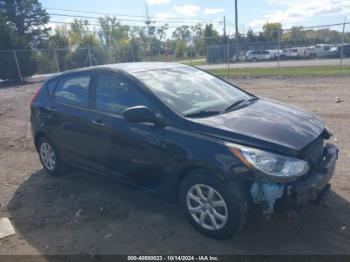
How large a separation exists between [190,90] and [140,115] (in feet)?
2.88

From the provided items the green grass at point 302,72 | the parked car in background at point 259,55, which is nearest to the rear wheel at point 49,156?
the green grass at point 302,72

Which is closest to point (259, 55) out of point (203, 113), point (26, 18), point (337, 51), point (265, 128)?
point (337, 51)

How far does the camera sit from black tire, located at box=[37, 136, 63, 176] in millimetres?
5234

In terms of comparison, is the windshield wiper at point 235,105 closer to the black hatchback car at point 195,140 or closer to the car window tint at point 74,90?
the black hatchback car at point 195,140

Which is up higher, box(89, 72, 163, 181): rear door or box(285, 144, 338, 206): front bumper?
box(89, 72, 163, 181): rear door

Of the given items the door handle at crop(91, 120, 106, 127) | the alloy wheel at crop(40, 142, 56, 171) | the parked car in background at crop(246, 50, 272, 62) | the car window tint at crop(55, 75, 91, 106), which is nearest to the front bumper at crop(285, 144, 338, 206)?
the door handle at crop(91, 120, 106, 127)

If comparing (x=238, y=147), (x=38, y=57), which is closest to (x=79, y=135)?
(x=238, y=147)

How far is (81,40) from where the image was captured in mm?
41375

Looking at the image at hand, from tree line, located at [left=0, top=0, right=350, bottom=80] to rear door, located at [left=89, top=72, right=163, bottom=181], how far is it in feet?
47.4

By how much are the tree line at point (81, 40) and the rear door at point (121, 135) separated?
14.4m

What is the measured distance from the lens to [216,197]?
10.9ft

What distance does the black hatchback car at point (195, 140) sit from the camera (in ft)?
10.2

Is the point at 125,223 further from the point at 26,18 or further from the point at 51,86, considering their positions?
the point at 26,18

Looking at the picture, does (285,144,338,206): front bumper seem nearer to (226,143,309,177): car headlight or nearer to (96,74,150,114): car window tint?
(226,143,309,177): car headlight
